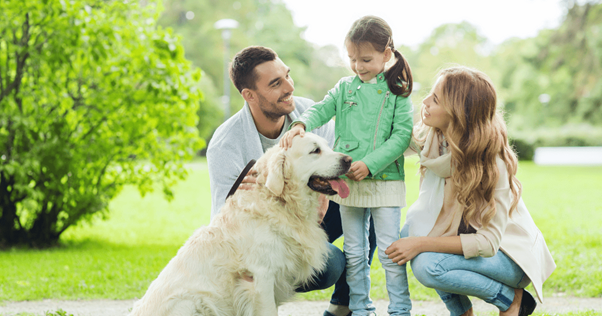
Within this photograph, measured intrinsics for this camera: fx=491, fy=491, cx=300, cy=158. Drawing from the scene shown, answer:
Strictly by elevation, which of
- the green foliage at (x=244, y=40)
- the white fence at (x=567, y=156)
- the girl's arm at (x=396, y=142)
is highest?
the green foliage at (x=244, y=40)

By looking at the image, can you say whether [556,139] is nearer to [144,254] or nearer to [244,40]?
[244,40]

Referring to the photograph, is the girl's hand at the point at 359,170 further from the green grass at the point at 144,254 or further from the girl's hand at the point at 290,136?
the green grass at the point at 144,254

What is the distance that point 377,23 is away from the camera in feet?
10.9

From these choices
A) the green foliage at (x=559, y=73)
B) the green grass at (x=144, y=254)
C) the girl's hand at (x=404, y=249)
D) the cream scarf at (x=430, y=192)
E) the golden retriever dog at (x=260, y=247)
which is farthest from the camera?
the green foliage at (x=559, y=73)

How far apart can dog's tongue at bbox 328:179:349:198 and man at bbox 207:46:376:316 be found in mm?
843

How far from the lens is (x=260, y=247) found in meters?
3.08

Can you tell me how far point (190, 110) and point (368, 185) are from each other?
429 centimetres

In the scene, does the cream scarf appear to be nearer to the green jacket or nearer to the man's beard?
the green jacket

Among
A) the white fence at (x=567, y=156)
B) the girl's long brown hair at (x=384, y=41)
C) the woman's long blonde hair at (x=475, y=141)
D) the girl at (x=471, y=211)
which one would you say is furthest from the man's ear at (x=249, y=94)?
the white fence at (x=567, y=156)

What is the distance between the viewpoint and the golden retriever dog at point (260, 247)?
300cm

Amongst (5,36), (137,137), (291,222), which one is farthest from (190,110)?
→ (291,222)

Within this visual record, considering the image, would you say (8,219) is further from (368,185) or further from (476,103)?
(476,103)

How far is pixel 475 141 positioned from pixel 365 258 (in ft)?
3.75

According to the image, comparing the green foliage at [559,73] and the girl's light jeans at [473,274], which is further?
the green foliage at [559,73]
